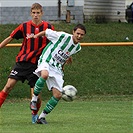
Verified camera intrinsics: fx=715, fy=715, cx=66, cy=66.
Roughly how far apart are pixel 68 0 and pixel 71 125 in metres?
17.2

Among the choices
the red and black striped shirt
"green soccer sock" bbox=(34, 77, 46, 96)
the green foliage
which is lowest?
the green foliage

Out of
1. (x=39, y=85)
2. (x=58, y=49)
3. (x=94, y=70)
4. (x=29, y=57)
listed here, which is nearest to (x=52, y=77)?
(x=39, y=85)

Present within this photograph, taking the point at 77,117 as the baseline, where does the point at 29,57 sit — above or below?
above

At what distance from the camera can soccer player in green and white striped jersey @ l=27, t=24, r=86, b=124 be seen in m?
10.7

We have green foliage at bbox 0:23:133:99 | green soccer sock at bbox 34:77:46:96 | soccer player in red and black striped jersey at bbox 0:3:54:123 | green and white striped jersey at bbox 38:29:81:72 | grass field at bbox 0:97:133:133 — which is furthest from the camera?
green foliage at bbox 0:23:133:99

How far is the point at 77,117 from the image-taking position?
12.2m

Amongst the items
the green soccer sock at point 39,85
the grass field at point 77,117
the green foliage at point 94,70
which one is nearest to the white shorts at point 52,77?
the green soccer sock at point 39,85

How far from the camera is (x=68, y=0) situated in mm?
27516

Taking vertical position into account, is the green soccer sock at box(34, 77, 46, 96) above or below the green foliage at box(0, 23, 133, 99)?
above

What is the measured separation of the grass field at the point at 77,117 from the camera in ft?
33.0

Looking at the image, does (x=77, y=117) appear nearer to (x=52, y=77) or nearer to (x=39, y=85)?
(x=52, y=77)

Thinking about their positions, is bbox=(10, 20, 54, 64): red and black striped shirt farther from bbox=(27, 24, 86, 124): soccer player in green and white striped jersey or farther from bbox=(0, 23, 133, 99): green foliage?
bbox=(0, 23, 133, 99): green foliage

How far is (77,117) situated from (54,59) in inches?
67.7

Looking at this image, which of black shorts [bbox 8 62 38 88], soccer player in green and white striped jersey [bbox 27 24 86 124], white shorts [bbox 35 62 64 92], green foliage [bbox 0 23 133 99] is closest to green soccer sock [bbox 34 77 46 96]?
soccer player in green and white striped jersey [bbox 27 24 86 124]
